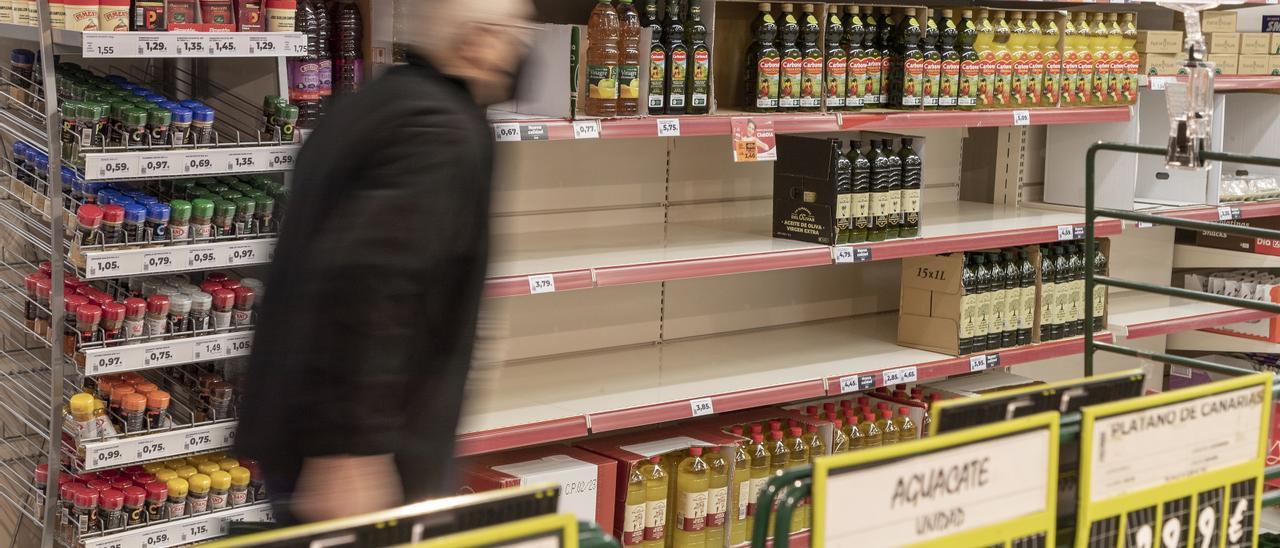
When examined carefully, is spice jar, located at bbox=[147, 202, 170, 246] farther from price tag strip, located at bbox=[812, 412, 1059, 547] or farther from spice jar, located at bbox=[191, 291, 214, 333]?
price tag strip, located at bbox=[812, 412, 1059, 547]

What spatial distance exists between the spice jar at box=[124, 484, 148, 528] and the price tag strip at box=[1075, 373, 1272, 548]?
211 centimetres

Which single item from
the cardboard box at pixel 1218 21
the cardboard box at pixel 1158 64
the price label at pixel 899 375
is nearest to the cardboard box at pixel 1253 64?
the cardboard box at pixel 1218 21

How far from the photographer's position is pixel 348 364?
5.52 ft

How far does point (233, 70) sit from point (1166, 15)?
372cm

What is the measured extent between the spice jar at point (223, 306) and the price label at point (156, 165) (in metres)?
0.31

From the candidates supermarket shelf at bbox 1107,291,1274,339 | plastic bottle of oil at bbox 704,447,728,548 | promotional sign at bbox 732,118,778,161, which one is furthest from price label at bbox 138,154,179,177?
supermarket shelf at bbox 1107,291,1274,339

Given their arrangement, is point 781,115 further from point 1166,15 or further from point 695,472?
point 1166,15

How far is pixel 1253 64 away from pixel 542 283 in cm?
322

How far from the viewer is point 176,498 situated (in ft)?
9.60

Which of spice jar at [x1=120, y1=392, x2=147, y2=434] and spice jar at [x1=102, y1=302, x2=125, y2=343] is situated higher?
spice jar at [x1=102, y1=302, x2=125, y2=343]

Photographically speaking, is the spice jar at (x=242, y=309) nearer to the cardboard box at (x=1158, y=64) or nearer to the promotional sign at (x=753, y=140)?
the promotional sign at (x=753, y=140)

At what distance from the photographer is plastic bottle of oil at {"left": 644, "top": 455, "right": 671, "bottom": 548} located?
3.81m

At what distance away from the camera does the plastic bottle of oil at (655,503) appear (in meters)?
3.81

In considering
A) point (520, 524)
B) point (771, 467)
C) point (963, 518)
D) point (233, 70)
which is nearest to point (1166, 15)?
point (771, 467)
